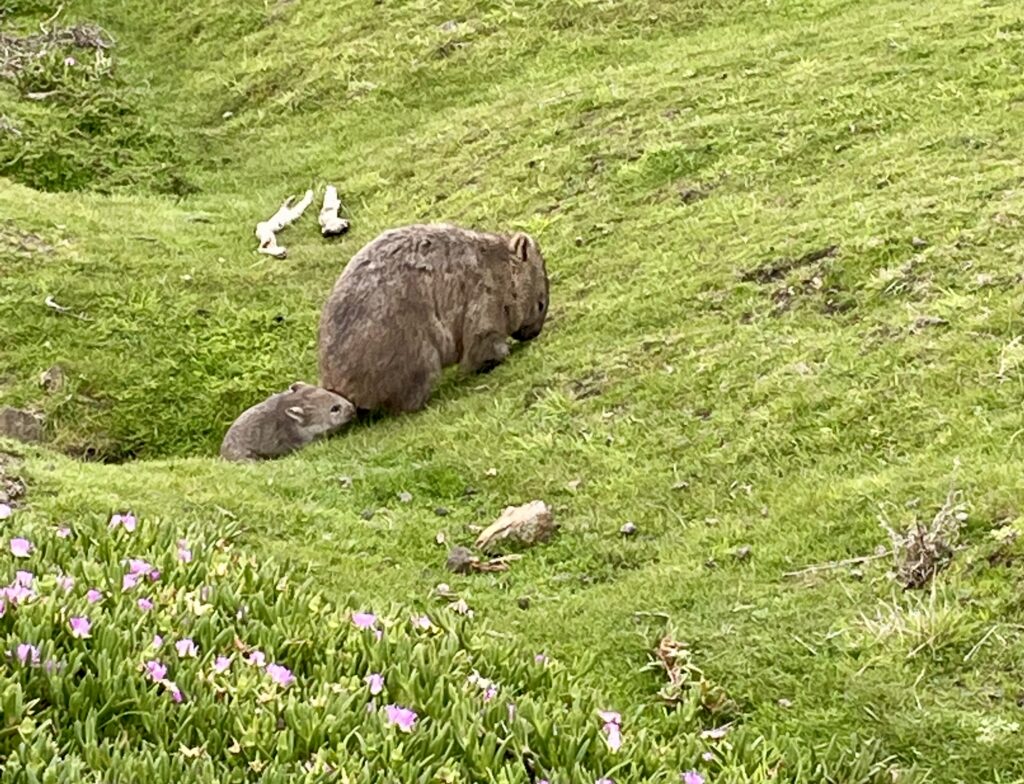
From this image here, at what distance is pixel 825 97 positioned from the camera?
37.9ft

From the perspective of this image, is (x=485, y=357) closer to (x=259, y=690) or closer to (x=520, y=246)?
(x=520, y=246)

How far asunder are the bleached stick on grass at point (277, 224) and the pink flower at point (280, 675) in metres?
8.76

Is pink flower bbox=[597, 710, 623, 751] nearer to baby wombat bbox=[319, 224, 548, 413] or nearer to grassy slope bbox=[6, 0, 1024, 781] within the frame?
grassy slope bbox=[6, 0, 1024, 781]

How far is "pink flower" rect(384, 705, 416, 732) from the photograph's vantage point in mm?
3307

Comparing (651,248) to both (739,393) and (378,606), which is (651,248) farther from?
(378,606)

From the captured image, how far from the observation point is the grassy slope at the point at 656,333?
4738 millimetres

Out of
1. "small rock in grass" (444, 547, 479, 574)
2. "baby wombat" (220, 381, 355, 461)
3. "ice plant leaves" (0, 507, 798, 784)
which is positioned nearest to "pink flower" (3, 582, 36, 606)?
"ice plant leaves" (0, 507, 798, 784)

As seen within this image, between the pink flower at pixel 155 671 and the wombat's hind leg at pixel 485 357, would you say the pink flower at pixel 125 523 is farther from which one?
A: the wombat's hind leg at pixel 485 357

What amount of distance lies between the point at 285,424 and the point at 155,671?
15.0 feet

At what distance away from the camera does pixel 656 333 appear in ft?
27.1

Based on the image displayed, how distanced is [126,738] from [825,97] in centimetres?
999

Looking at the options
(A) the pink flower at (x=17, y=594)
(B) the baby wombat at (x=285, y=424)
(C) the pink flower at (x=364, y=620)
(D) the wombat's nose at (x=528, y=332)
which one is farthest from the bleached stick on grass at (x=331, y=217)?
(A) the pink flower at (x=17, y=594)

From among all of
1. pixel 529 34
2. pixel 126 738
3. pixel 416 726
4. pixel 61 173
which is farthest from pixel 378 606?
pixel 529 34

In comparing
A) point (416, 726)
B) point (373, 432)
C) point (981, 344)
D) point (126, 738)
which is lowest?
point (373, 432)
